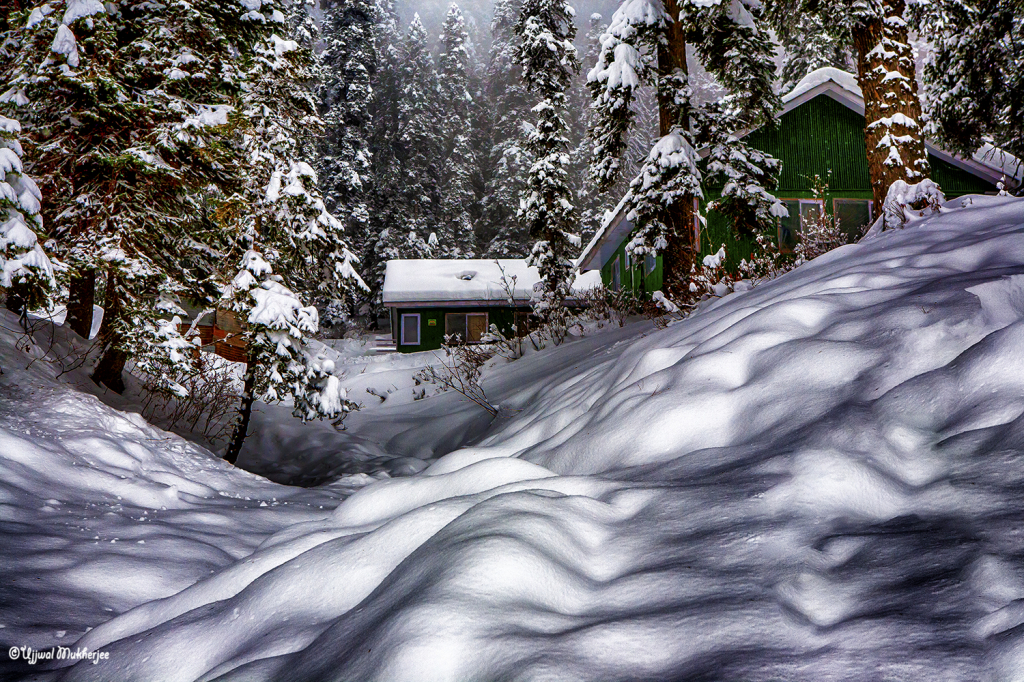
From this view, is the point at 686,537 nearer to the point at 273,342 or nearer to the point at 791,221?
the point at 273,342

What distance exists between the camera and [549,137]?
70.8 feet

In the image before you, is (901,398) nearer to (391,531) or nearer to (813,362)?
(813,362)

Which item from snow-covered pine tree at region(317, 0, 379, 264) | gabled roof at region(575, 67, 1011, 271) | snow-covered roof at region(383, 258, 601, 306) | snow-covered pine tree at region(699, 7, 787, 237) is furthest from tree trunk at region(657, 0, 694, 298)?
snow-covered pine tree at region(317, 0, 379, 264)

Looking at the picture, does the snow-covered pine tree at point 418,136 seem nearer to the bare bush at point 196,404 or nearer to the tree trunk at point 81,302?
the bare bush at point 196,404

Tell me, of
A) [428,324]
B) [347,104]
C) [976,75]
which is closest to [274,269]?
[976,75]

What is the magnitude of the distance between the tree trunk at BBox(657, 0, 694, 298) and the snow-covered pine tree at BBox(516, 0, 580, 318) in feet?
27.5

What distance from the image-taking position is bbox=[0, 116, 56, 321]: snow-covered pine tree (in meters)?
5.48

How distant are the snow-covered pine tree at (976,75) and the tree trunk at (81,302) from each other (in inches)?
673

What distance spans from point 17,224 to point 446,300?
22565 mm

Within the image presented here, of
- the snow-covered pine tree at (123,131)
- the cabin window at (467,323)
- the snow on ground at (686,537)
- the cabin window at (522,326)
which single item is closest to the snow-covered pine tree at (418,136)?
the cabin window at (467,323)

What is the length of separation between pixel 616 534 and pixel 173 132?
7.94m

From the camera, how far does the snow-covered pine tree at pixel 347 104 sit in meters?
38.3

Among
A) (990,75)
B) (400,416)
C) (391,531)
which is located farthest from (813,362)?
(990,75)

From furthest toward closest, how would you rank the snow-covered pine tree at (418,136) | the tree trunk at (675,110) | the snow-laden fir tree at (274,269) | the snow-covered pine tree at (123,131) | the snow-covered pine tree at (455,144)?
1. the snow-covered pine tree at (455,144)
2. the snow-covered pine tree at (418,136)
3. the tree trunk at (675,110)
4. the snow-laden fir tree at (274,269)
5. the snow-covered pine tree at (123,131)
